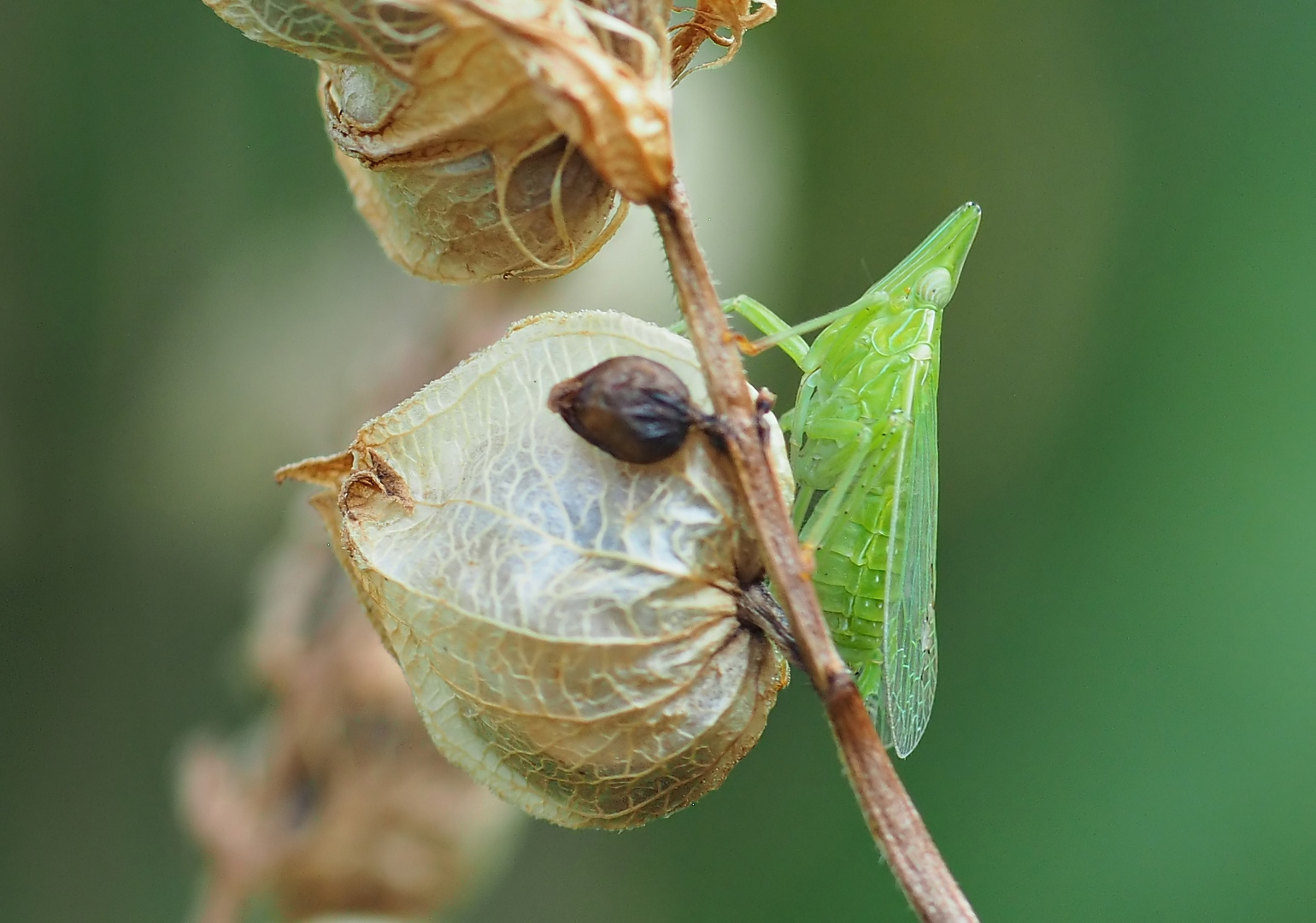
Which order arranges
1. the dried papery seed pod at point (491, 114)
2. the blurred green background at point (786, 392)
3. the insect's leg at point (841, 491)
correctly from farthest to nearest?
the blurred green background at point (786, 392) < the insect's leg at point (841, 491) < the dried papery seed pod at point (491, 114)

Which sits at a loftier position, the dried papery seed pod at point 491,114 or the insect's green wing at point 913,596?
the dried papery seed pod at point 491,114

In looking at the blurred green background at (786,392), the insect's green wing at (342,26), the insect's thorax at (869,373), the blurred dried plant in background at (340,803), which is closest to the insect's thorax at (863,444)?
the insect's thorax at (869,373)

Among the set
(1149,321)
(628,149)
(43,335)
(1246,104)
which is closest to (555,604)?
(628,149)

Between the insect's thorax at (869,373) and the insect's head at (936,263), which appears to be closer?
the insect's thorax at (869,373)

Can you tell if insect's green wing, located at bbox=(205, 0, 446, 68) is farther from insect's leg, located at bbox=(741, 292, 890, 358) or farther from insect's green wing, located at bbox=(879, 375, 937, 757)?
insect's green wing, located at bbox=(879, 375, 937, 757)

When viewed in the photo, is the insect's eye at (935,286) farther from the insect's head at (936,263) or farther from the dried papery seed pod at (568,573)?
the dried papery seed pod at (568,573)

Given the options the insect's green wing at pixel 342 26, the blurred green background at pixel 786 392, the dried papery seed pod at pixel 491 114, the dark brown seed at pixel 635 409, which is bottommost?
the blurred green background at pixel 786 392

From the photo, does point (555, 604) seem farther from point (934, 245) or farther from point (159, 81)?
point (159, 81)

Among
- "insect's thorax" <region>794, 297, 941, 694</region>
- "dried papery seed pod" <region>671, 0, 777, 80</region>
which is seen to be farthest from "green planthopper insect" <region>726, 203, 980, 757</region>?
"dried papery seed pod" <region>671, 0, 777, 80</region>

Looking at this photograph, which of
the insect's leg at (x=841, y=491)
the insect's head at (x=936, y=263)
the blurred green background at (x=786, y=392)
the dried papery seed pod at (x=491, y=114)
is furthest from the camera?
the blurred green background at (x=786, y=392)
